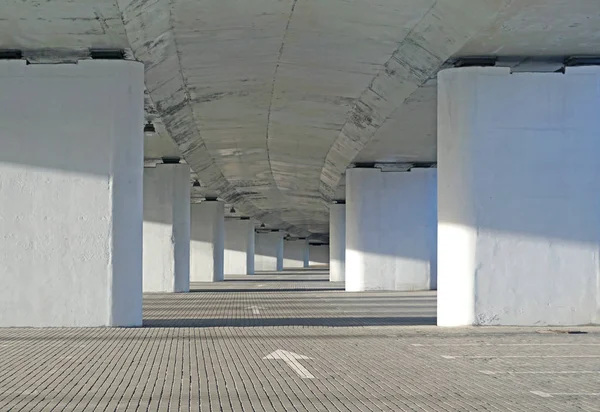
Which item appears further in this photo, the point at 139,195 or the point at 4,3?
the point at 139,195

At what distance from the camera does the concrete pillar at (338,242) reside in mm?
53031

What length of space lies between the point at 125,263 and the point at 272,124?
1199 centimetres

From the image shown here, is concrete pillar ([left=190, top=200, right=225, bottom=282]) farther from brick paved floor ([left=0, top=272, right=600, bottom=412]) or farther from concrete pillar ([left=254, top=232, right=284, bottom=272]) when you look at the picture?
concrete pillar ([left=254, top=232, right=284, bottom=272])

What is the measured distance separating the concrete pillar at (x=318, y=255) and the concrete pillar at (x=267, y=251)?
33.7m

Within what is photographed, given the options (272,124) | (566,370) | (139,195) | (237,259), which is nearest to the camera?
(566,370)

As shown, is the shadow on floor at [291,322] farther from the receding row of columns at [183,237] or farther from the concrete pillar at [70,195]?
the receding row of columns at [183,237]

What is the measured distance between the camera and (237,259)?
7106 cm

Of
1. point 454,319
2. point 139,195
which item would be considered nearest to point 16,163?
point 139,195

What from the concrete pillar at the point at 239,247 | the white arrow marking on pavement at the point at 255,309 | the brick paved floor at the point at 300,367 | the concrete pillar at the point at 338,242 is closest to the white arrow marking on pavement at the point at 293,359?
the brick paved floor at the point at 300,367

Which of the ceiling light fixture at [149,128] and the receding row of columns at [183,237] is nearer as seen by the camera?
the ceiling light fixture at [149,128]

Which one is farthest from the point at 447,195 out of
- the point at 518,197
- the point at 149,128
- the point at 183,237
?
the point at 183,237

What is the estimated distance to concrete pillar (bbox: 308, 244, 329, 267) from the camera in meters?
127

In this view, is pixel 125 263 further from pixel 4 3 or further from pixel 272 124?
pixel 272 124

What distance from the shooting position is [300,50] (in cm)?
1998
